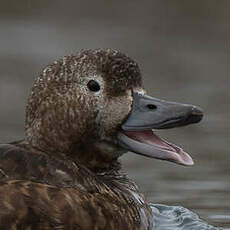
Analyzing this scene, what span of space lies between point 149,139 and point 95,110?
415mm

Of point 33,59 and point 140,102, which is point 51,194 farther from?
point 33,59

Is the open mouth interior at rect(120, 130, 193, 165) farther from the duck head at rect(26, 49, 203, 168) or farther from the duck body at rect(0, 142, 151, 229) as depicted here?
the duck body at rect(0, 142, 151, 229)

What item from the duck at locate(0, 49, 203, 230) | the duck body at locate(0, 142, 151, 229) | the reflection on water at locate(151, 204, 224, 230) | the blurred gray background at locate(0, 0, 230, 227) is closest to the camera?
the duck body at locate(0, 142, 151, 229)

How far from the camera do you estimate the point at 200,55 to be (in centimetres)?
1363

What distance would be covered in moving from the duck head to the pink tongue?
11 mm

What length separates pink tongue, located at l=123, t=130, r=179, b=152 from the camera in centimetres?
752

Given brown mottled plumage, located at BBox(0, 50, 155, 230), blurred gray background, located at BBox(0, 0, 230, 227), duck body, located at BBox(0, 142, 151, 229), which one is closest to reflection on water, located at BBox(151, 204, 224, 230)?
brown mottled plumage, located at BBox(0, 50, 155, 230)

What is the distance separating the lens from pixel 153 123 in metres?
7.46

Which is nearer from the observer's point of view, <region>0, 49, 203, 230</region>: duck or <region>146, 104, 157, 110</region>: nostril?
<region>0, 49, 203, 230</region>: duck

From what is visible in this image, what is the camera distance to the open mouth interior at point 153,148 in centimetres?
744

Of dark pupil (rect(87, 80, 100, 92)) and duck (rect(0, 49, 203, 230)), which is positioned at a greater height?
dark pupil (rect(87, 80, 100, 92))

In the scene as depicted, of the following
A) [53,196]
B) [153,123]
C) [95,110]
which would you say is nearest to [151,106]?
[153,123]

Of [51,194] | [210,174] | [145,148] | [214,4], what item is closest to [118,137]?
[145,148]

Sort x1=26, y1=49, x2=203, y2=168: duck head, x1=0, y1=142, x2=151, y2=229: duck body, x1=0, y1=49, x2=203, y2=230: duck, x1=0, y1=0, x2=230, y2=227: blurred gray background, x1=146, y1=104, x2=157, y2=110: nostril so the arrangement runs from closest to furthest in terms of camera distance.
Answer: x1=0, y1=142, x2=151, y2=229: duck body < x1=0, y1=49, x2=203, y2=230: duck < x1=26, y1=49, x2=203, y2=168: duck head < x1=146, y1=104, x2=157, y2=110: nostril < x1=0, y1=0, x2=230, y2=227: blurred gray background
